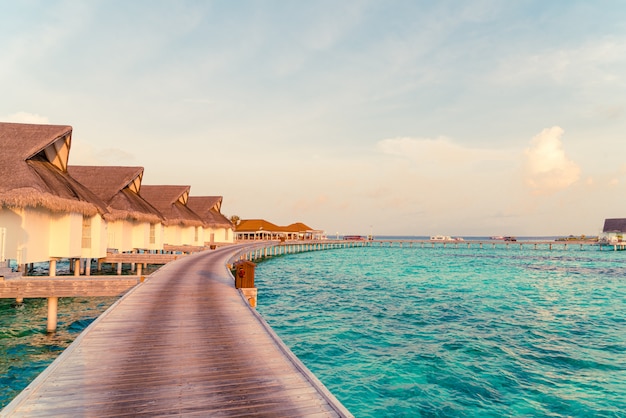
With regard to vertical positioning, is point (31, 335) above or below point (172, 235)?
below

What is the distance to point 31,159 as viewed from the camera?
20719mm

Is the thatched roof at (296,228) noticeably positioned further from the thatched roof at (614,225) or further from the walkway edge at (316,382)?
the walkway edge at (316,382)

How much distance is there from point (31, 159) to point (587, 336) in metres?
29.0

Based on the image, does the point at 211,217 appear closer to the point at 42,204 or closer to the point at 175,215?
the point at 175,215

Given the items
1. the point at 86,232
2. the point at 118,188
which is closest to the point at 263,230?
the point at 118,188

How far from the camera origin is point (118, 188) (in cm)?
3238

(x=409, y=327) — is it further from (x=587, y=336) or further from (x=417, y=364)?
(x=587, y=336)

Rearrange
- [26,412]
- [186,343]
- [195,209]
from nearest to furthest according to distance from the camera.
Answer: [26,412] < [186,343] < [195,209]

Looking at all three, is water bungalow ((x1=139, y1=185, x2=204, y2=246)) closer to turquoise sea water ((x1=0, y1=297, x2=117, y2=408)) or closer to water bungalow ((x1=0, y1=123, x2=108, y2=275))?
water bungalow ((x1=0, y1=123, x2=108, y2=275))

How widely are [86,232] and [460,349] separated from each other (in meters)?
23.4

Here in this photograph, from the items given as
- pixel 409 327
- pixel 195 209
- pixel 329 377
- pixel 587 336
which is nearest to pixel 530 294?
pixel 587 336

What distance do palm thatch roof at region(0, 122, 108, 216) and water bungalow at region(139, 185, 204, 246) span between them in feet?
50.9

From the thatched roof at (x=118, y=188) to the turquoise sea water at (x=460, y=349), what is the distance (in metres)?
14.8

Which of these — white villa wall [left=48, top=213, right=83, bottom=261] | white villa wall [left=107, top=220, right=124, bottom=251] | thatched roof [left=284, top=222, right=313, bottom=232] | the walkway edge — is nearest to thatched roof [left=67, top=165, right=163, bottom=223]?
white villa wall [left=107, top=220, right=124, bottom=251]
